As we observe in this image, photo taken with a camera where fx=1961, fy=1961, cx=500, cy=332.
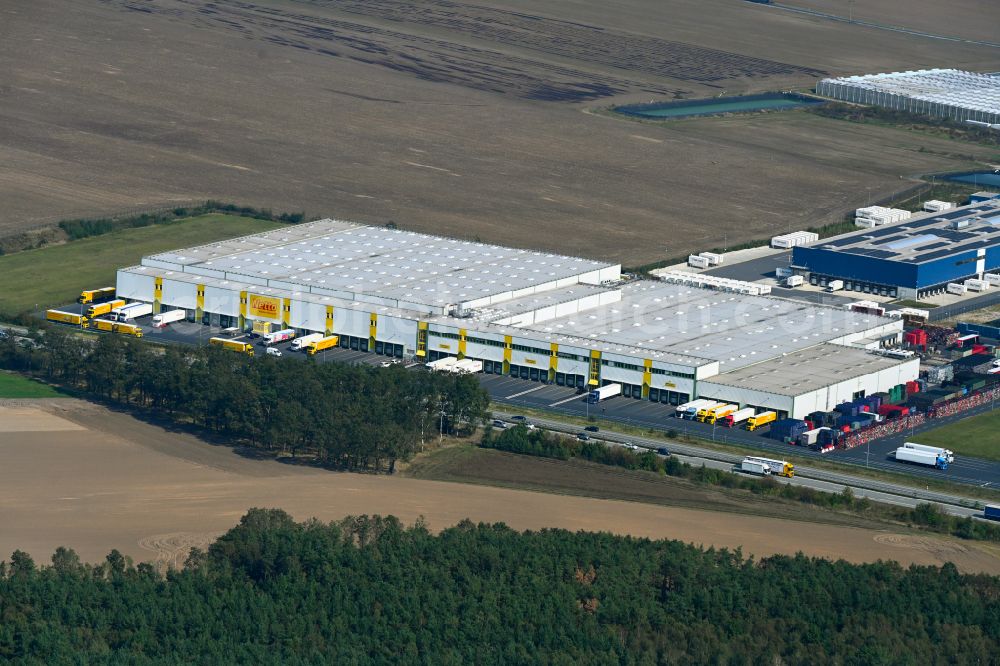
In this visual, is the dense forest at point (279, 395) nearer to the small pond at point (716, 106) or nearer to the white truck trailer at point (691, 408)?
the white truck trailer at point (691, 408)

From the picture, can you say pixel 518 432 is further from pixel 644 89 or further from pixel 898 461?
pixel 644 89

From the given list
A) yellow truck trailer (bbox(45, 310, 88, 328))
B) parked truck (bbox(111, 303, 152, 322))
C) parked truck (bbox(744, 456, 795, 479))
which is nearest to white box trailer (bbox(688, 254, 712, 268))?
parked truck (bbox(111, 303, 152, 322))

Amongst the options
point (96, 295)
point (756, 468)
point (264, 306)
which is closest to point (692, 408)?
point (756, 468)

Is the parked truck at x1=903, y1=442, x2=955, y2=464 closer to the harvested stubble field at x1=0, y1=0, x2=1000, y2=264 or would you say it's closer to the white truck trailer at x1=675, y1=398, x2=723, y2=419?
the white truck trailer at x1=675, y1=398, x2=723, y2=419

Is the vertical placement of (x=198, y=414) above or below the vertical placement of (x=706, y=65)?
below

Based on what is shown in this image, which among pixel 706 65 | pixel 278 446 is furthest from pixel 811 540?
pixel 706 65

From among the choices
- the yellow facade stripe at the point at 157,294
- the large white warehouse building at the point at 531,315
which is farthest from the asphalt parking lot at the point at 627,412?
the yellow facade stripe at the point at 157,294
